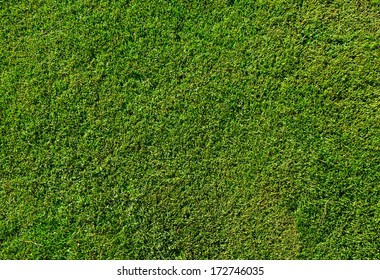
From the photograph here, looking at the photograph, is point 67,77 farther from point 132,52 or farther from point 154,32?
point 154,32

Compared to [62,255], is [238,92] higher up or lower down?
higher up

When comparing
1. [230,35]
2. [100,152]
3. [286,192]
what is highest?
[230,35]

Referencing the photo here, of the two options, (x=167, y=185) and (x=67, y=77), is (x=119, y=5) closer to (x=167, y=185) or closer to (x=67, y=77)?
(x=67, y=77)

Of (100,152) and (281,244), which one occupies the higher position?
(100,152)
